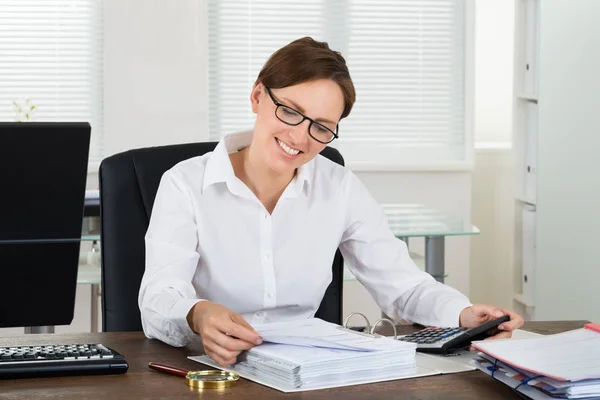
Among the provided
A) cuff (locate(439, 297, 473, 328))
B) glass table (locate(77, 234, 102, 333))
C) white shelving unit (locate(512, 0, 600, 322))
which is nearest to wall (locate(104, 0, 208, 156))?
glass table (locate(77, 234, 102, 333))

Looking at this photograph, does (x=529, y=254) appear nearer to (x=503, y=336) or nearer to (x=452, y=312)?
(x=452, y=312)

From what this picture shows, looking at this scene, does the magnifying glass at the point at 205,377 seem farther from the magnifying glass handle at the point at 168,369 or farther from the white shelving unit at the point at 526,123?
the white shelving unit at the point at 526,123

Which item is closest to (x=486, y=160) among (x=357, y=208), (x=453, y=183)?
(x=453, y=183)

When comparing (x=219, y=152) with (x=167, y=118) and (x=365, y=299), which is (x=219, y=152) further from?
A: (x=365, y=299)

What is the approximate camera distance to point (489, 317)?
1.74m

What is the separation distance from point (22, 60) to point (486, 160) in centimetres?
235

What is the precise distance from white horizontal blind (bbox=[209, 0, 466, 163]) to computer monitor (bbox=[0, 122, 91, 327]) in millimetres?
3551

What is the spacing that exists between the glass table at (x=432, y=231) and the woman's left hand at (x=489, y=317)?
1175 mm

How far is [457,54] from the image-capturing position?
486 centimetres

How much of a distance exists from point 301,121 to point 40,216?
0.73 metres

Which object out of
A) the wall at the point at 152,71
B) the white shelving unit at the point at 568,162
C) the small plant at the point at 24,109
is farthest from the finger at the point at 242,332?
the small plant at the point at 24,109

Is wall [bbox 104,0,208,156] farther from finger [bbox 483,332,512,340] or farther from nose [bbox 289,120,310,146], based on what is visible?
finger [bbox 483,332,512,340]

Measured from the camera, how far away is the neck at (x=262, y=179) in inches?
77.4

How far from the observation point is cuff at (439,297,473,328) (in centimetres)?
181
